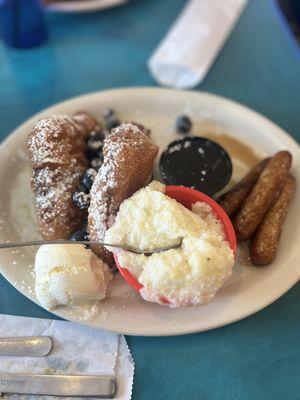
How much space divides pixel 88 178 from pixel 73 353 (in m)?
0.49

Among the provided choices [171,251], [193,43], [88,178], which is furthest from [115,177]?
[193,43]

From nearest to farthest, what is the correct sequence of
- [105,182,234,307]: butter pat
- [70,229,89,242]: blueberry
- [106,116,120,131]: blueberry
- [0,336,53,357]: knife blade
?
[105,182,234,307]: butter pat, [0,336,53,357]: knife blade, [70,229,89,242]: blueberry, [106,116,120,131]: blueberry

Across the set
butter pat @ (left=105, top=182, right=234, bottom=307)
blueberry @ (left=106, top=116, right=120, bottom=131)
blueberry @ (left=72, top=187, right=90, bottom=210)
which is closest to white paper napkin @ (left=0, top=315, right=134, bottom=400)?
butter pat @ (left=105, top=182, right=234, bottom=307)

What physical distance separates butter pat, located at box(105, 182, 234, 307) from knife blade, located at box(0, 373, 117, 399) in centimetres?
24

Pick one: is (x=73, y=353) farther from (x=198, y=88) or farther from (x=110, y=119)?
(x=198, y=88)

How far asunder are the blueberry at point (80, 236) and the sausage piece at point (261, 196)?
1.44 ft

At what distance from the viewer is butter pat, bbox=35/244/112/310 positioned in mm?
1145

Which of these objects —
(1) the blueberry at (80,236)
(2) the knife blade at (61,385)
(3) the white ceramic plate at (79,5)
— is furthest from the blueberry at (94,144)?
(3) the white ceramic plate at (79,5)

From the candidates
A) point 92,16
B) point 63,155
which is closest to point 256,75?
point 92,16

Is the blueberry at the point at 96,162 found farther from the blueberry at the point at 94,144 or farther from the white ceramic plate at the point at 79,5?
the white ceramic plate at the point at 79,5

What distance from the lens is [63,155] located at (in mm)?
1358

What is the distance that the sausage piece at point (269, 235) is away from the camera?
4.25ft

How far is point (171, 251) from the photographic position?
3.55 feet

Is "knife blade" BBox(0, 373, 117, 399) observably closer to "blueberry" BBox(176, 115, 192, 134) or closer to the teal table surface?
the teal table surface
